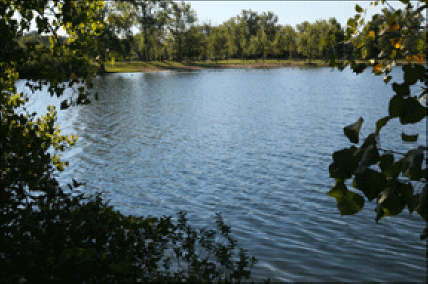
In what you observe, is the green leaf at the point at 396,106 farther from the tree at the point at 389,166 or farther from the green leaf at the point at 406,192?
the green leaf at the point at 406,192

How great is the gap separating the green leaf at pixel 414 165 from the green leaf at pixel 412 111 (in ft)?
0.59

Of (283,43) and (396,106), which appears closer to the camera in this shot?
(396,106)

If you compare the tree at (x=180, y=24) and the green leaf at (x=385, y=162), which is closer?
the green leaf at (x=385, y=162)

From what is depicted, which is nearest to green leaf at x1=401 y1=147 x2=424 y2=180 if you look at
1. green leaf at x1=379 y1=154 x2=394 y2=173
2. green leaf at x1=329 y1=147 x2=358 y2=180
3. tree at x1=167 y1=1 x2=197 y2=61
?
green leaf at x1=379 y1=154 x2=394 y2=173

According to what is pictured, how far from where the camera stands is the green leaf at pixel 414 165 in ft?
7.07

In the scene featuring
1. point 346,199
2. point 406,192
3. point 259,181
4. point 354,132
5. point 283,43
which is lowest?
point 259,181

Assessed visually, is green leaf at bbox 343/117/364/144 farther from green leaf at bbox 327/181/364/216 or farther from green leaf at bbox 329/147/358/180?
green leaf at bbox 327/181/364/216

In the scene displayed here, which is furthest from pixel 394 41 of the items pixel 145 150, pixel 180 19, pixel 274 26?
pixel 274 26

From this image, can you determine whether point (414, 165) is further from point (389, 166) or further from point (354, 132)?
point (354, 132)

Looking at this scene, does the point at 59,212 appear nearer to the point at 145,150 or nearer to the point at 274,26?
the point at 145,150

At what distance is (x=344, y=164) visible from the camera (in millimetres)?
2422

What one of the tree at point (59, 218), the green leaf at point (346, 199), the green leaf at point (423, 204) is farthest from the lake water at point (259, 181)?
the tree at point (59, 218)

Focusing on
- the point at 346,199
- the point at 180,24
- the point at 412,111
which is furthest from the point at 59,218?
the point at 180,24

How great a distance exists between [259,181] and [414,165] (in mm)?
13748
